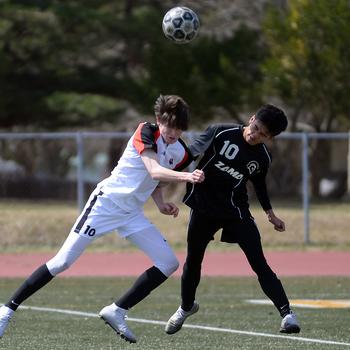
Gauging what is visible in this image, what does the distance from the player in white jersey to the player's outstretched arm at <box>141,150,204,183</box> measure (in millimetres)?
27

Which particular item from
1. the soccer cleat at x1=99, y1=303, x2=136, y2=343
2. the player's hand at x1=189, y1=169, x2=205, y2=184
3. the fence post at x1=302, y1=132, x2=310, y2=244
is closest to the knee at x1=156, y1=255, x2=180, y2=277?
the soccer cleat at x1=99, y1=303, x2=136, y2=343

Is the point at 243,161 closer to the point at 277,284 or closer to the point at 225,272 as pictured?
the point at 277,284

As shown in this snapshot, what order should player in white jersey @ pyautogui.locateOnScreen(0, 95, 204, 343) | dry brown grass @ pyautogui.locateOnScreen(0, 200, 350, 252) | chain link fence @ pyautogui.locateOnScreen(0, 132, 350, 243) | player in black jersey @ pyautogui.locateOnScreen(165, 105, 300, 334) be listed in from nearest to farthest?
player in white jersey @ pyautogui.locateOnScreen(0, 95, 204, 343)
player in black jersey @ pyautogui.locateOnScreen(165, 105, 300, 334)
dry brown grass @ pyautogui.locateOnScreen(0, 200, 350, 252)
chain link fence @ pyautogui.locateOnScreen(0, 132, 350, 243)

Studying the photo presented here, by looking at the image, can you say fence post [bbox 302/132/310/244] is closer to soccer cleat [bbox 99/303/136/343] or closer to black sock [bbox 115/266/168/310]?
black sock [bbox 115/266/168/310]

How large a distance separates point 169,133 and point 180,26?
2.84 metres

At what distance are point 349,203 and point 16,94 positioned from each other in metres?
11.2

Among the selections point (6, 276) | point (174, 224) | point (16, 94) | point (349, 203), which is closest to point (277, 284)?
point (6, 276)

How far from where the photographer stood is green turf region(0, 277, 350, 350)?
9.25 meters

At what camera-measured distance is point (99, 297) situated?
1355 centimetres

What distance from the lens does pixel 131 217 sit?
8.73 meters

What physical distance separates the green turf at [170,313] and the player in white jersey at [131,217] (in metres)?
0.50

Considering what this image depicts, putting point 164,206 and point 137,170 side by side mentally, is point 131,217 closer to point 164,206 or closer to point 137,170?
point 164,206

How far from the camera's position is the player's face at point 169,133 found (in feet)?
27.8

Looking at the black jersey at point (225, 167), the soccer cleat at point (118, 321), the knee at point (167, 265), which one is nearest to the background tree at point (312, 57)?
the black jersey at point (225, 167)
